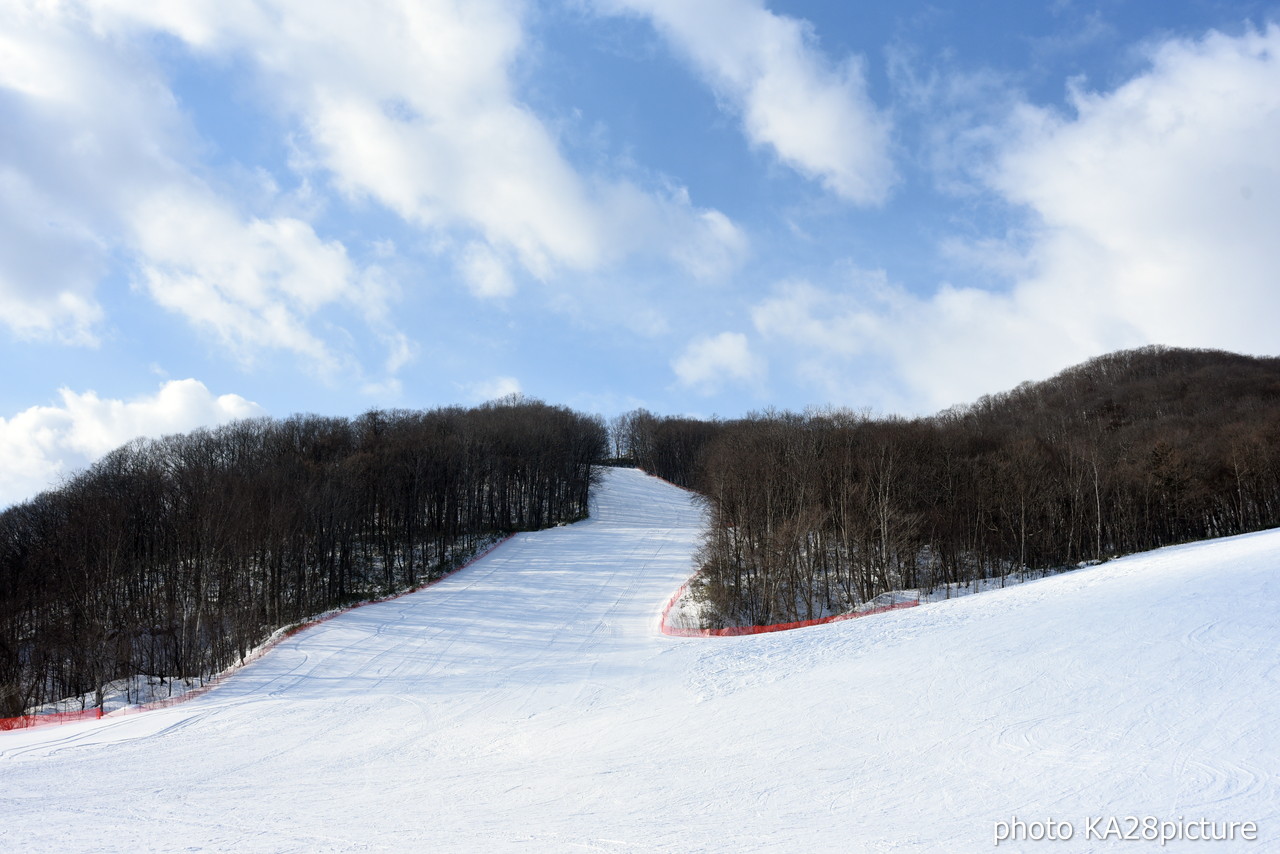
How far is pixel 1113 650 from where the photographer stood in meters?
16.9

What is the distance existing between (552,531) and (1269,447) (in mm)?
59105

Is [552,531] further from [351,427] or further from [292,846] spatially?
[292,846]

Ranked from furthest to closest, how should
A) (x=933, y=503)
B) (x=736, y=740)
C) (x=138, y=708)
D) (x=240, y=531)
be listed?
(x=933, y=503)
(x=240, y=531)
(x=138, y=708)
(x=736, y=740)

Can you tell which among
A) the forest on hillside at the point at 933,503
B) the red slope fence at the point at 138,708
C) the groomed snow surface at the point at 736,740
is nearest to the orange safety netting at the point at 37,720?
the red slope fence at the point at 138,708

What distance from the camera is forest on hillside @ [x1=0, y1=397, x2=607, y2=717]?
34562 millimetres

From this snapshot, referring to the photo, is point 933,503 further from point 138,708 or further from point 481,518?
point 138,708

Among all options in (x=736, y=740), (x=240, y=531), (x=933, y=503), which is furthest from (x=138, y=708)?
(x=933, y=503)

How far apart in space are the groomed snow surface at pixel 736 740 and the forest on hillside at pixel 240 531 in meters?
13.3

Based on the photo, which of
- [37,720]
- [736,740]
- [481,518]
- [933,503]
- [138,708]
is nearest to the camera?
[736,740]

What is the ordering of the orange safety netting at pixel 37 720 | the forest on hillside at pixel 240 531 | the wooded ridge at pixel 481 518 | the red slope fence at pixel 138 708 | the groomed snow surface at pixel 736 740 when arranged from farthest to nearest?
the wooded ridge at pixel 481 518, the forest on hillside at pixel 240 531, the red slope fence at pixel 138 708, the orange safety netting at pixel 37 720, the groomed snow surface at pixel 736 740

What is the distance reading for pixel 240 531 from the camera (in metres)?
41.8

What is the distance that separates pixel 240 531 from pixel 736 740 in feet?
126

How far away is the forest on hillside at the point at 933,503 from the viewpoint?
40.1 metres

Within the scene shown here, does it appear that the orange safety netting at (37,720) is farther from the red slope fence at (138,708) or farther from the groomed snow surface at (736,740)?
the groomed snow surface at (736,740)
